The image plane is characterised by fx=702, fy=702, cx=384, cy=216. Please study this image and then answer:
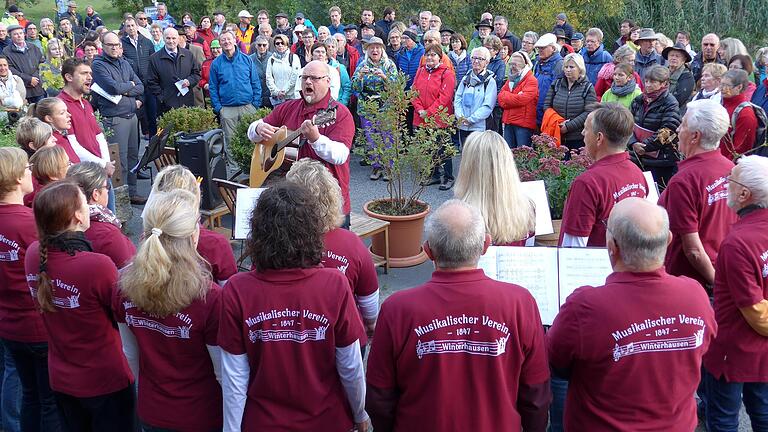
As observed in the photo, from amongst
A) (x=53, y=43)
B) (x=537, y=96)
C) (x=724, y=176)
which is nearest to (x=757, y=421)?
(x=724, y=176)

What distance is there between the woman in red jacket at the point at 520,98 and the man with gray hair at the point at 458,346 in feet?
21.3

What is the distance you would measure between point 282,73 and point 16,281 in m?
7.49

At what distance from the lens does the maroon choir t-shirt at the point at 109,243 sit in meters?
3.64

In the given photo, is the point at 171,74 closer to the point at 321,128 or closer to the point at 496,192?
the point at 321,128

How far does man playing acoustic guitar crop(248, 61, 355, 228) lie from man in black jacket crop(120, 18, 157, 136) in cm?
704

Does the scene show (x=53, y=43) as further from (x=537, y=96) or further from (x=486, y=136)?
(x=486, y=136)

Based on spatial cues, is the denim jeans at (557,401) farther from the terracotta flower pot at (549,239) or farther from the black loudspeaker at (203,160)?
the black loudspeaker at (203,160)

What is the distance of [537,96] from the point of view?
350 inches

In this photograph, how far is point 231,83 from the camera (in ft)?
34.2

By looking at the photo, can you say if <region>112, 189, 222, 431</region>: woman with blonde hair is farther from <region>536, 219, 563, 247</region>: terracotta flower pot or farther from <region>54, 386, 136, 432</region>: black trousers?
<region>536, 219, 563, 247</region>: terracotta flower pot

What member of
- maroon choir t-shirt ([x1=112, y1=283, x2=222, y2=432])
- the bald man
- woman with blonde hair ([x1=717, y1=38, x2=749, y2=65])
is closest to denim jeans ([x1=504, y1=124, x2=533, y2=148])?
the bald man

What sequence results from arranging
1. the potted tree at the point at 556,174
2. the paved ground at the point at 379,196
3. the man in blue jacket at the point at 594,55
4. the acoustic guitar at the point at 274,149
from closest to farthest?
the acoustic guitar at the point at 274,149 → the potted tree at the point at 556,174 → the paved ground at the point at 379,196 → the man in blue jacket at the point at 594,55

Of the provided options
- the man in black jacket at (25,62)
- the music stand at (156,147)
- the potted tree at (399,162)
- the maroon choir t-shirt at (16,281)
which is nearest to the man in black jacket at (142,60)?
the man in black jacket at (25,62)

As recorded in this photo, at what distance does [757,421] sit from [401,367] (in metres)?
2.30
